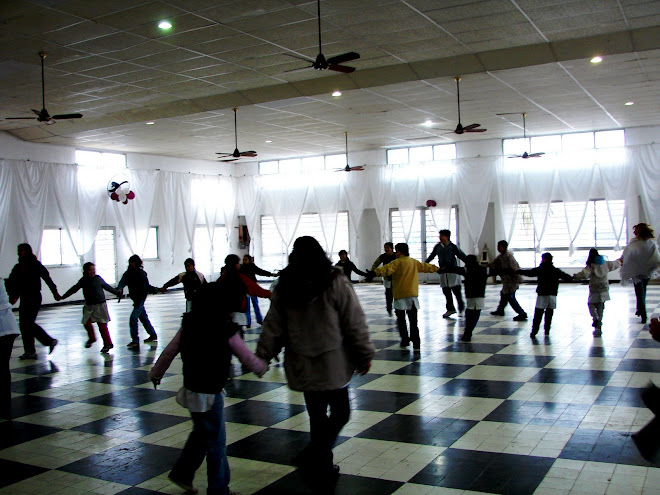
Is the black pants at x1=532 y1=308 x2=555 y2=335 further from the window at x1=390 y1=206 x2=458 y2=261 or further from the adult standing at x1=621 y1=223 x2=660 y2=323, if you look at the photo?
the window at x1=390 y1=206 x2=458 y2=261

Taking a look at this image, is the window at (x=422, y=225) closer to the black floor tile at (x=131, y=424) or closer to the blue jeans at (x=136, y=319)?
the blue jeans at (x=136, y=319)

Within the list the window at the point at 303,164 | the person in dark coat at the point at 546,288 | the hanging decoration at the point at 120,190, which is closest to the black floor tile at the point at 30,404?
the person in dark coat at the point at 546,288

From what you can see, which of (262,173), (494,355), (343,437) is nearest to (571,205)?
(262,173)

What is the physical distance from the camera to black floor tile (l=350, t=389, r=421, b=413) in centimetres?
592

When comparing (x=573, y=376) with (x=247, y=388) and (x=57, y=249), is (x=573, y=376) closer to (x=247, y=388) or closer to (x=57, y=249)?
(x=247, y=388)

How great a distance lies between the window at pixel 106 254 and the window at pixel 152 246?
1250mm

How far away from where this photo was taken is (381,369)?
25.0ft

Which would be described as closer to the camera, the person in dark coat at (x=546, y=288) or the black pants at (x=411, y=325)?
the black pants at (x=411, y=325)

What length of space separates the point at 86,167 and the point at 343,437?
16496 millimetres

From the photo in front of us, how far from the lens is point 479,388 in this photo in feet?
21.4

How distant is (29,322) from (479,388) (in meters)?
6.39

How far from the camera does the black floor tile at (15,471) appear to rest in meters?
4.37

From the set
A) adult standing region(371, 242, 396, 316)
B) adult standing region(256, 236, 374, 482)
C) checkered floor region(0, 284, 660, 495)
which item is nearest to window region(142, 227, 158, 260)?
adult standing region(371, 242, 396, 316)

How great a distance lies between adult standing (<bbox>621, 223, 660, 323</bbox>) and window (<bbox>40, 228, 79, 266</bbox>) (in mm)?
14760
